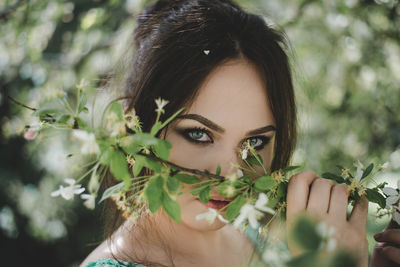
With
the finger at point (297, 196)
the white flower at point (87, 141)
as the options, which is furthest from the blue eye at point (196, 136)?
the white flower at point (87, 141)

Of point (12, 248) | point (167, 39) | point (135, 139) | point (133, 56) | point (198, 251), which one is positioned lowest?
point (12, 248)

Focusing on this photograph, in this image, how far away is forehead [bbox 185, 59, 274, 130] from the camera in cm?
119

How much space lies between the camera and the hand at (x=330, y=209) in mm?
954

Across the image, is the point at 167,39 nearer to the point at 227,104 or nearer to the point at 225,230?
the point at 227,104

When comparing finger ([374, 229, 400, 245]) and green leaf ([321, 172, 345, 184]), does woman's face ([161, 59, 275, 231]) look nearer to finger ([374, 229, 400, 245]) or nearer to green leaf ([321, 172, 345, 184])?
green leaf ([321, 172, 345, 184])

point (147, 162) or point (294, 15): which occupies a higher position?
point (147, 162)

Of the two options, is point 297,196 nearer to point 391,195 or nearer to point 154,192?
point 391,195

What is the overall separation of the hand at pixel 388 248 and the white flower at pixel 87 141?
92 cm

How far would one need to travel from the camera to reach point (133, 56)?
5.01ft

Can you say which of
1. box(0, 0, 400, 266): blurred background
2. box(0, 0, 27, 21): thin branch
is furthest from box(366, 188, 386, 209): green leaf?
box(0, 0, 27, 21): thin branch

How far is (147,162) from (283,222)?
50 centimetres

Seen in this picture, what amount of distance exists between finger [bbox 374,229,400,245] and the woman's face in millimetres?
471

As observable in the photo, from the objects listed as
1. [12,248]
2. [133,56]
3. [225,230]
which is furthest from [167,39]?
[12,248]

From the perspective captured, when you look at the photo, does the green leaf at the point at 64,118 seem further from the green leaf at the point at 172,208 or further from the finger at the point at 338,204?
the finger at the point at 338,204
